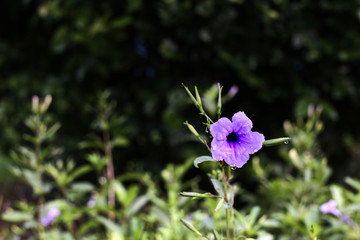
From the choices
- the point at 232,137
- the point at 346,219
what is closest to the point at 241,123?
the point at 232,137

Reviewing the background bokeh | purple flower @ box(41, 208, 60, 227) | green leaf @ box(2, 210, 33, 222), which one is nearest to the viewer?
green leaf @ box(2, 210, 33, 222)

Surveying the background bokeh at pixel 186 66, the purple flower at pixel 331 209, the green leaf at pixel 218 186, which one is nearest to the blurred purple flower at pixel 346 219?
the purple flower at pixel 331 209

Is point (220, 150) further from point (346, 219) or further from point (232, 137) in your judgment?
point (346, 219)

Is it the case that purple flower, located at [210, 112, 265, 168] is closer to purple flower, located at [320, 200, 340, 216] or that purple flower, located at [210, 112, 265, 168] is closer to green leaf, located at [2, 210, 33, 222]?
purple flower, located at [320, 200, 340, 216]

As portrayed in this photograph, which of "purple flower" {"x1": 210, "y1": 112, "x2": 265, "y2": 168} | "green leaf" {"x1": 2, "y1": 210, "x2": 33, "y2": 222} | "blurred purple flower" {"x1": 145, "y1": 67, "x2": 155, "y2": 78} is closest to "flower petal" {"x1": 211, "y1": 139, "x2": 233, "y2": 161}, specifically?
"purple flower" {"x1": 210, "y1": 112, "x2": 265, "y2": 168}

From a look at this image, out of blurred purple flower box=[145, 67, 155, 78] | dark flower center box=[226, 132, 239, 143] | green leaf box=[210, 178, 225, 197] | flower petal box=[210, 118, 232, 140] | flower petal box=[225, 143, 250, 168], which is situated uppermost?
flower petal box=[210, 118, 232, 140]
